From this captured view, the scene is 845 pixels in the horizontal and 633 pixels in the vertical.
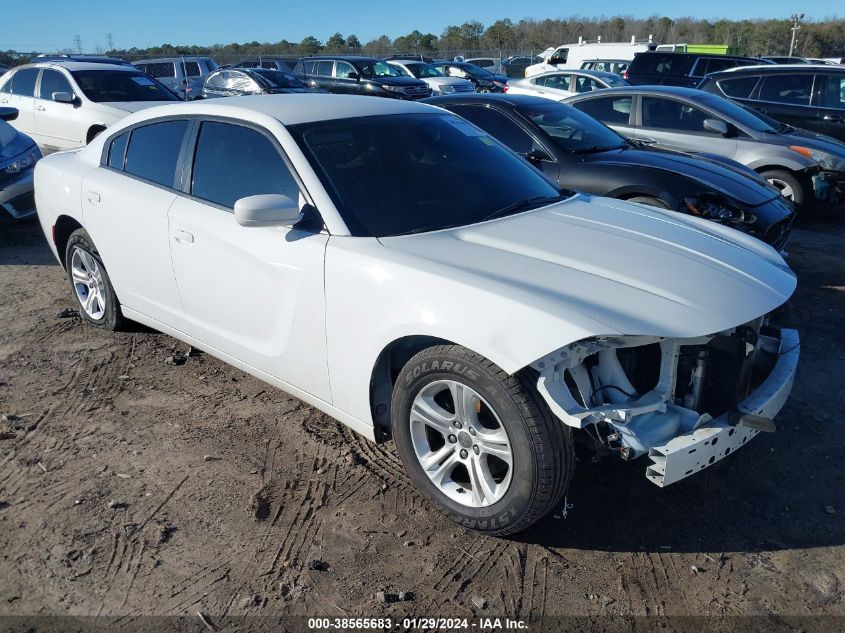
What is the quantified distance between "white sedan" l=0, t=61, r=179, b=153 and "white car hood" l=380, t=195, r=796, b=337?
9.02 meters

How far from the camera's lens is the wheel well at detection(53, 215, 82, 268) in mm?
5020

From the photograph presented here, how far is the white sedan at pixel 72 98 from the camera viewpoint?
10.7m

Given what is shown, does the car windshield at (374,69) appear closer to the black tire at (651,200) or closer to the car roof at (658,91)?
the car roof at (658,91)

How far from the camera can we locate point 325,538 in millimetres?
3039

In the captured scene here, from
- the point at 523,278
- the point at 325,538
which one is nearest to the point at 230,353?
the point at 325,538

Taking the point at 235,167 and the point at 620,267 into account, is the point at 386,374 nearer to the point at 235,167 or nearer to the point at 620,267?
the point at 620,267

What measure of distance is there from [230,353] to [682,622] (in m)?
2.56

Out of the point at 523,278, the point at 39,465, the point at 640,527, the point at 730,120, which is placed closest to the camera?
the point at 523,278

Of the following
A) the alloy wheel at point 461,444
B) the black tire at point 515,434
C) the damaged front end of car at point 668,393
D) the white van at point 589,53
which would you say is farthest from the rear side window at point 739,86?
the white van at point 589,53

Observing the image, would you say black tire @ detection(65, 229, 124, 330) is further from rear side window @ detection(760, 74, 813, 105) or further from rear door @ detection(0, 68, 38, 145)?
rear side window @ detection(760, 74, 813, 105)

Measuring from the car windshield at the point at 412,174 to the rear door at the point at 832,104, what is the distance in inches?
307

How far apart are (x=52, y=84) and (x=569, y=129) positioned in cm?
883

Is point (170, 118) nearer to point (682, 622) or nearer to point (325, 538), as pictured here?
point (325, 538)

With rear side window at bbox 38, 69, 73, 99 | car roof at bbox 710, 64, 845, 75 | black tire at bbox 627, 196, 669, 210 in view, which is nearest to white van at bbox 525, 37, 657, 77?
car roof at bbox 710, 64, 845, 75
